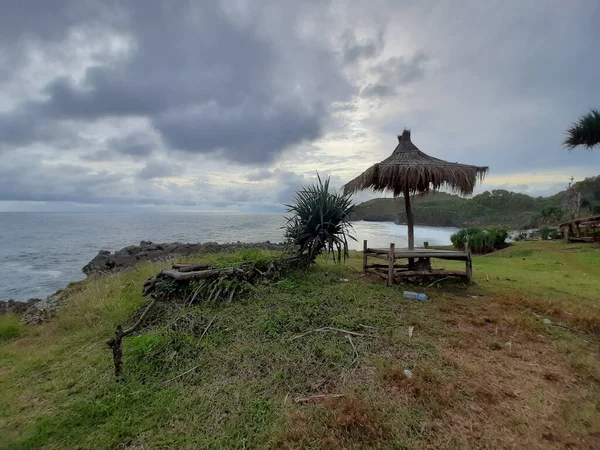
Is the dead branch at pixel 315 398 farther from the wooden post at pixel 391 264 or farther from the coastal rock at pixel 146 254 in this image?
the coastal rock at pixel 146 254

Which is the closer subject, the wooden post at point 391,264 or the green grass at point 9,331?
the green grass at point 9,331

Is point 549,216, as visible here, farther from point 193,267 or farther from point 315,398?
point 315,398

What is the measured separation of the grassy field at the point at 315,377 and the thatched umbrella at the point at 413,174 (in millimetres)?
2405

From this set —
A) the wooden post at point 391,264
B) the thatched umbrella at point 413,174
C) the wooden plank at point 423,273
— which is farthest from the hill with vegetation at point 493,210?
the wooden post at point 391,264

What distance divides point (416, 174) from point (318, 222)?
2200 millimetres

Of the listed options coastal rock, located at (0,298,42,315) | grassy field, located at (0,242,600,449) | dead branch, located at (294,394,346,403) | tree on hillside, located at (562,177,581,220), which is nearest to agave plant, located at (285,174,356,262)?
grassy field, located at (0,242,600,449)

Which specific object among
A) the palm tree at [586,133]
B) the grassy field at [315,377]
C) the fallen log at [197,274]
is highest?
the palm tree at [586,133]

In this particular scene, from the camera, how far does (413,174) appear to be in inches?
229

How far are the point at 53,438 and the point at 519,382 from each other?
3727 mm

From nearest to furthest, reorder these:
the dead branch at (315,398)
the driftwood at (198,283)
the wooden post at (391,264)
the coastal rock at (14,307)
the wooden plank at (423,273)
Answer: the dead branch at (315,398)
the driftwood at (198,283)
the wooden post at (391,264)
the wooden plank at (423,273)
the coastal rock at (14,307)

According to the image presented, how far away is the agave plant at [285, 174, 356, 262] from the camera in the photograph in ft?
20.9

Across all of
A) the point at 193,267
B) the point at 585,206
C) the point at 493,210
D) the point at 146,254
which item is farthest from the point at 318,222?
the point at 493,210

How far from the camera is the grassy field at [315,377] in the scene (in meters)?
2.00

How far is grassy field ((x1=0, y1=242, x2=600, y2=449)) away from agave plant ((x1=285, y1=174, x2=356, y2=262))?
173cm
